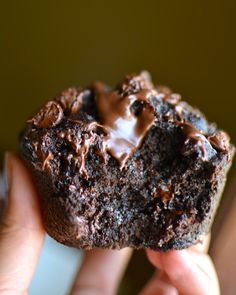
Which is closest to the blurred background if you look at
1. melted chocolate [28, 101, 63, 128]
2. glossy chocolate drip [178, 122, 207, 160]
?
glossy chocolate drip [178, 122, 207, 160]

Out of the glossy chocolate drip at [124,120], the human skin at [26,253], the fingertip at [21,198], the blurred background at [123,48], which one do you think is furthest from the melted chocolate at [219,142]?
the blurred background at [123,48]

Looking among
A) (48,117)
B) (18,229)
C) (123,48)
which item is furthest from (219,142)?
(123,48)

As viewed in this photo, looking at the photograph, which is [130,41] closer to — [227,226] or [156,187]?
[227,226]

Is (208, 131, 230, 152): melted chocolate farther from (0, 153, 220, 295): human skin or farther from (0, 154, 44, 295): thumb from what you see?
(0, 154, 44, 295): thumb

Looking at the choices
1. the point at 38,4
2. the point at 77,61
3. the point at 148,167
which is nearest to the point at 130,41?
the point at 77,61

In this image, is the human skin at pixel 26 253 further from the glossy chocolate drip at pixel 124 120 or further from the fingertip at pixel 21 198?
the glossy chocolate drip at pixel 124 120

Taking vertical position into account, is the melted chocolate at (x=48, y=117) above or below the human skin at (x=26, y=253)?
above

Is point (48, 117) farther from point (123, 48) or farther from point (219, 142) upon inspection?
point (123, 48)
